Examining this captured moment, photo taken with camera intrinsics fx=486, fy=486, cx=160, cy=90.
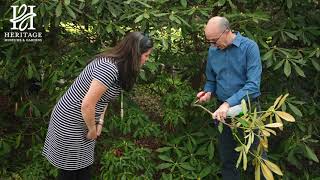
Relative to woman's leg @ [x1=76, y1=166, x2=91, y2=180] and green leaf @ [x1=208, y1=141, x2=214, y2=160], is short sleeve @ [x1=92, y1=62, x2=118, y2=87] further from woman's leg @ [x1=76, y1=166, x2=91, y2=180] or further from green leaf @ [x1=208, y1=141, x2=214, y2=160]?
green leaf @ [x1=208, y1=141, x2=214, y2=160]

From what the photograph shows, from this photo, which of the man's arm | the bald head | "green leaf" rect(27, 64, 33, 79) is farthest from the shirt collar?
"green leaf" rect(27, 64, 33, 79)

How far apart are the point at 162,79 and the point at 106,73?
49.2 inches

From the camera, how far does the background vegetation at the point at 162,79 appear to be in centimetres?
333

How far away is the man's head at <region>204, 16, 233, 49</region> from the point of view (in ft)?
9.11

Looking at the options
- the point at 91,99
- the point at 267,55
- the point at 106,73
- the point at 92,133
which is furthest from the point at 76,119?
the point at 267,55

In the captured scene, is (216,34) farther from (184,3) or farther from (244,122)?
(184,3)

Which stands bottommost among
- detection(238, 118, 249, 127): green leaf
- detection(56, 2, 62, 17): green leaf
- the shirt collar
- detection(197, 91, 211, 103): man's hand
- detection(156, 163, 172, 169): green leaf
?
detection(156, 163, 172, 169): green leaf

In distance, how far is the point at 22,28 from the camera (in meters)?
3.64

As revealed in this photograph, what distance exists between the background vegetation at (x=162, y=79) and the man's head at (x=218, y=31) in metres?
0.44

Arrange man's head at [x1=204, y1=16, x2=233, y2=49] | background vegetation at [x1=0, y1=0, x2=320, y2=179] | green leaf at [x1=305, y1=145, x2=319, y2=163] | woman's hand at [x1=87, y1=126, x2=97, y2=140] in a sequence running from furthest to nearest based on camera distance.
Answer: green leaf at [x1=305, y1=145, x2=319, y2=163] < background vegetation at [x1=0, y1=0, x2=320, y2=179] < man's head at [x1=204, y1=16, x2=233, y2=49] < woman's hand at [x1=87, y1=126, x2=97, y2=140]

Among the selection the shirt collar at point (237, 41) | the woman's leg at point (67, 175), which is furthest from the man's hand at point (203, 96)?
the woman's leg at point (67, 175)

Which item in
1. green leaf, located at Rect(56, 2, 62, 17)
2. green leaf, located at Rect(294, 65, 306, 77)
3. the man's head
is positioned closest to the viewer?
the man's head

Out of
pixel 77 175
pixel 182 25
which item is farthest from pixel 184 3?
pixel 77 175

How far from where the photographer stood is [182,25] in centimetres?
327
